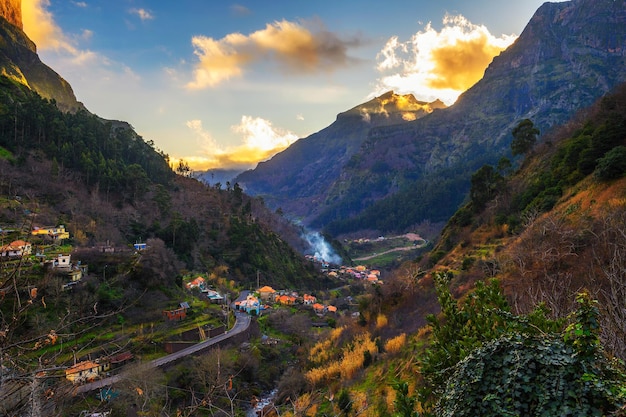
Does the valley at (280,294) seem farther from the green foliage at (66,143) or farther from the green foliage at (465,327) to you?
the green foliage at (66,143)

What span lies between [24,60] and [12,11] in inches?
564

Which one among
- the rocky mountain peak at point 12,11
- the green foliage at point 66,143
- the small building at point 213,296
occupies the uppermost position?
the rocky mountain peak at point 12,11

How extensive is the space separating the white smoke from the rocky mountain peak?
102 meters

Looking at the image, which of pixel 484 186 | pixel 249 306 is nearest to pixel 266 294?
pixel 249 306

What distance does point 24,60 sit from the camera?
327ft

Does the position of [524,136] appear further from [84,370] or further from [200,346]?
[84,370]

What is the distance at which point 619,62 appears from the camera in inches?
5453

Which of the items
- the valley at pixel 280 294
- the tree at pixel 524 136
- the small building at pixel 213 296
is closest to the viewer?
the valley at pixel 280 294

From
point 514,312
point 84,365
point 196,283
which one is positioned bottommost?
point 196,283

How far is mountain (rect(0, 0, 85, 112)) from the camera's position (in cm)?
9268

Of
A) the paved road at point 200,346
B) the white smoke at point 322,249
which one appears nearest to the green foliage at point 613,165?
the paved road at point 200,346

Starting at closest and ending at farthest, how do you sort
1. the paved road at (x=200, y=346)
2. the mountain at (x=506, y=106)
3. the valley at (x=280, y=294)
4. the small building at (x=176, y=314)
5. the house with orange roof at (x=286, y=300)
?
the valley at (x=280, y=294) → the paved road at (x=200, y=346) → the small building at (x=176, y=314) → the house with orange roof at (x=286, y=300) → the mountain at (x=506, y=106)

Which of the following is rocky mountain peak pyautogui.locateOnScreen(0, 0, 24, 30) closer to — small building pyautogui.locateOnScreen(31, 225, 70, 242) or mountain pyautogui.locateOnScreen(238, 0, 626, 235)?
small building pyautogui.locateOnScreen(31, 225, 70, 242)

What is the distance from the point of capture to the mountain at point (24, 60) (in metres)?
92.7
